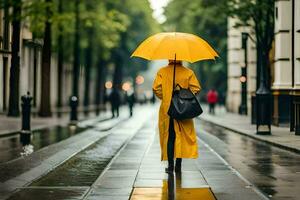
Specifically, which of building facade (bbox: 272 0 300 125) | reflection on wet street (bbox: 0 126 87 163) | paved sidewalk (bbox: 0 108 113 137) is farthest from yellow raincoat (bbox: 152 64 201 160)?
building facade (bbox: 272 0 300 125)

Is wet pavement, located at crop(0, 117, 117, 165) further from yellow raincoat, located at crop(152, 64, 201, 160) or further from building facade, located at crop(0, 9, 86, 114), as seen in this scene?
building facade, located at crop(0, 9, 86, 114)

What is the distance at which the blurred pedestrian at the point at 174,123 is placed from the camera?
10.8m

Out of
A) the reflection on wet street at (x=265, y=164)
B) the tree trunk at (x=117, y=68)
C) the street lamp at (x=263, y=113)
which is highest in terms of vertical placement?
the tree trunk at (x=117, y=68)

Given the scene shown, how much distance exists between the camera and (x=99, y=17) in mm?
35531

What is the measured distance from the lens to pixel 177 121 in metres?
10.9

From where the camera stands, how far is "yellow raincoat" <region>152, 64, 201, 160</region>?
35.4ft

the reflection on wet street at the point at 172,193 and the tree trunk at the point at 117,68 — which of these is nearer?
the reflection on wet street at the point at 172,193

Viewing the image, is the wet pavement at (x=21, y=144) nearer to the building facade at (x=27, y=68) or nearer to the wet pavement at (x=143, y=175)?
the wet pavement at (x=143, y=175)

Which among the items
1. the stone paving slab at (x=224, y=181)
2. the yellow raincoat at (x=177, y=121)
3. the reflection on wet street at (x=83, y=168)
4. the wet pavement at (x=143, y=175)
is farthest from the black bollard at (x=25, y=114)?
the yellow raincoat at (x=177, y=121)

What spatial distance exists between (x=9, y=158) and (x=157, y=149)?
4.09 m

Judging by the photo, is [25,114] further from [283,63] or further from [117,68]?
[117,68]

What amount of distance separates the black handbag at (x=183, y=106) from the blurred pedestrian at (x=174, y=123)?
15 cm

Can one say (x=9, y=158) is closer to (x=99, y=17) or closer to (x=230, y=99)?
(x=99, y=17)

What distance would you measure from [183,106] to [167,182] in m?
1.29
